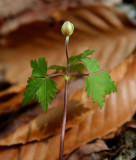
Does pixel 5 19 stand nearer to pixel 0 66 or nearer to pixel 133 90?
pixel 0 66

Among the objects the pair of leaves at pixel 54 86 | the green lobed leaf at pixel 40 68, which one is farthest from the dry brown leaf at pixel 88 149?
the green lobed leaf at pixel 40 68

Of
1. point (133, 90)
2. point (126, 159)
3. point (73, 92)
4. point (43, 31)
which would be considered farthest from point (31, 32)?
point (126, 159)

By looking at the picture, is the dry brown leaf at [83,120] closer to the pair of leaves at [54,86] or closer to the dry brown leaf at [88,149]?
the dry brown leaf at [88,149]

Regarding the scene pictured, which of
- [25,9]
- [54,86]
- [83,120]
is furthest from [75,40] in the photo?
[25,9]

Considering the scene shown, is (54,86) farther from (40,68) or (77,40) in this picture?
(77,40)

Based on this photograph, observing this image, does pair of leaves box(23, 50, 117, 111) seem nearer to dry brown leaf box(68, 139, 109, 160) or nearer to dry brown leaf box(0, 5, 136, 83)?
dry brown leaf box(68, 139, 109, 160)

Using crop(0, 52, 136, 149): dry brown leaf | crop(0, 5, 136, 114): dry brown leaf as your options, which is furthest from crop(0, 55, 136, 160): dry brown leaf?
crop(0, 5, 136, 114): dry brown leaf
